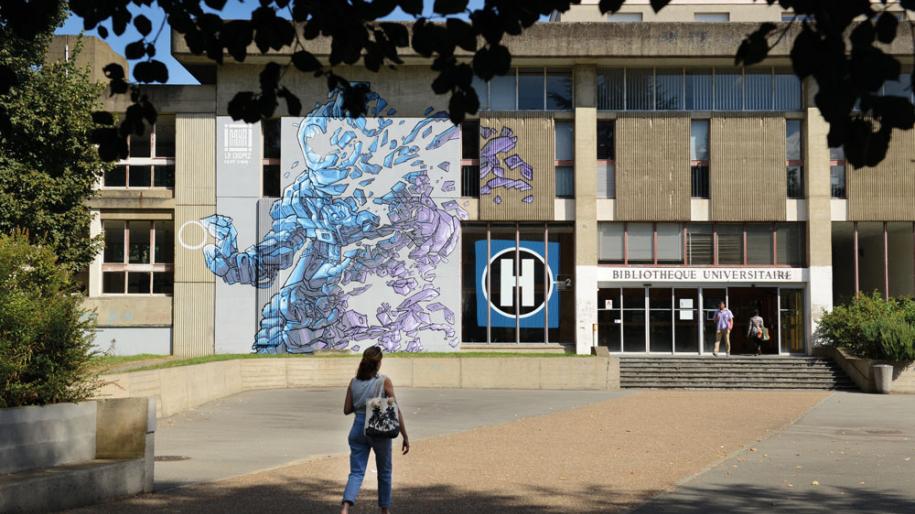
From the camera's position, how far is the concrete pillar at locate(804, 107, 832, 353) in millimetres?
35188

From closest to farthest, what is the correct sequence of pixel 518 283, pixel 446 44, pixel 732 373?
pixel 446 44, pixel 732 373, pixel 518 283

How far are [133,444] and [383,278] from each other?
2336 cm

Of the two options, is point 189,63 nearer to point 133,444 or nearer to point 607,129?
point 607,129

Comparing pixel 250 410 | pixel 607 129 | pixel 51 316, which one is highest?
pixel 607 129

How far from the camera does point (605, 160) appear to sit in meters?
35.7

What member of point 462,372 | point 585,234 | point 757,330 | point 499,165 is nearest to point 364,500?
point 462,372

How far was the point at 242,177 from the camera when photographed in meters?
34.8

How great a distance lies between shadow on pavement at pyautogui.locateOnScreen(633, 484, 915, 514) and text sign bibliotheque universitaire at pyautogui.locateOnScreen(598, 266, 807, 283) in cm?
2361

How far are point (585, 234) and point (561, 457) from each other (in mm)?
20838

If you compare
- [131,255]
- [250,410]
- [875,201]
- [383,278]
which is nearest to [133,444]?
[250,410]


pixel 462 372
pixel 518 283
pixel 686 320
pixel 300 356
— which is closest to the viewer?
pixel 462 372

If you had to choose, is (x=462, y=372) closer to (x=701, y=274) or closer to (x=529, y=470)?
(x=701, y=274)

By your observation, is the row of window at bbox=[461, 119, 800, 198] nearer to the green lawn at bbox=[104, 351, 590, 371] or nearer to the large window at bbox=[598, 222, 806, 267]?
the large window at bbox=[598, 222, 806, 267]

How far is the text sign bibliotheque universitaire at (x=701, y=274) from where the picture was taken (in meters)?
35.4
